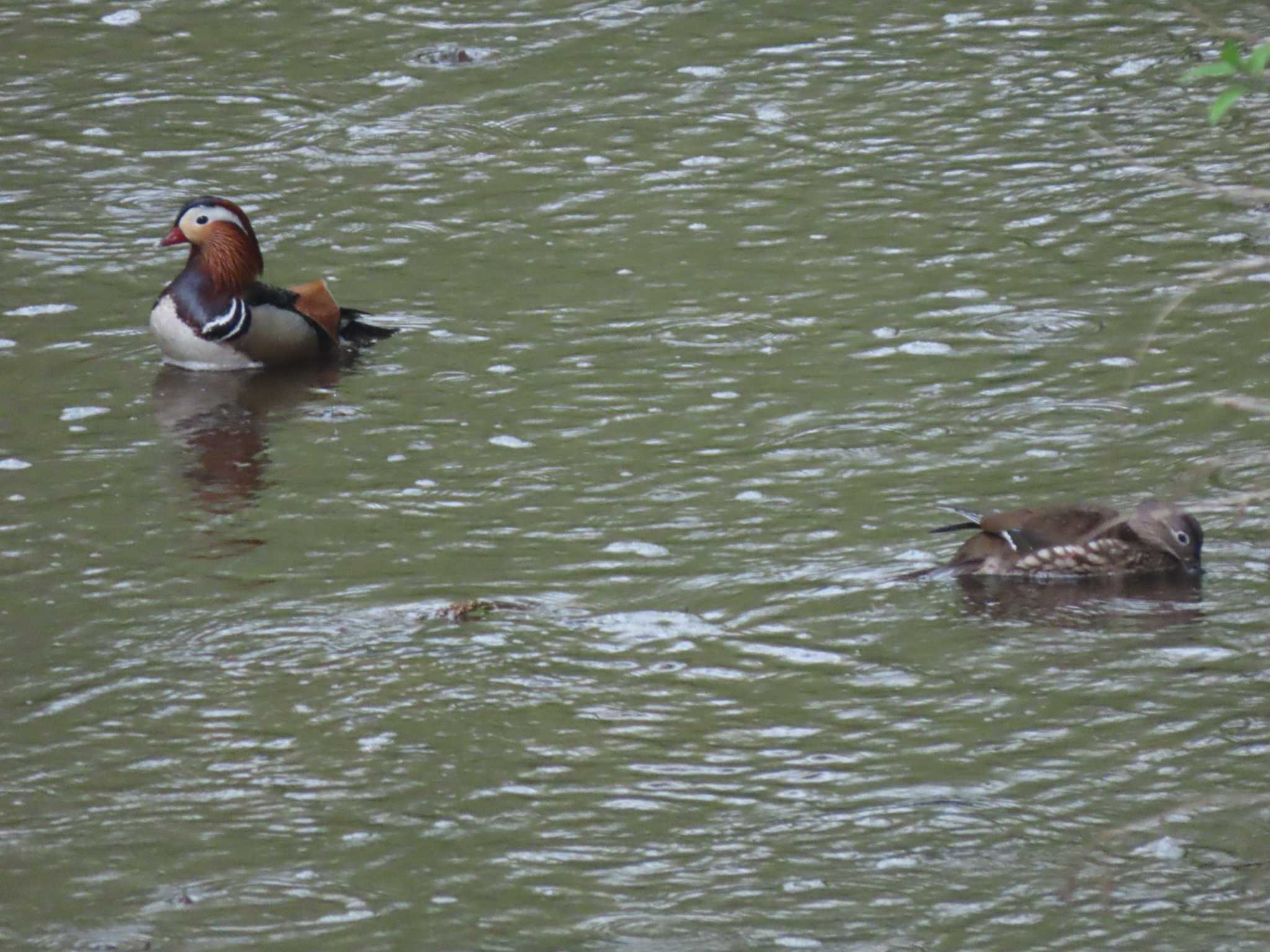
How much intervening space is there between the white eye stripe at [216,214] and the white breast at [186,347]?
46 centimetres

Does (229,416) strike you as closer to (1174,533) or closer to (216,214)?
(216,214)

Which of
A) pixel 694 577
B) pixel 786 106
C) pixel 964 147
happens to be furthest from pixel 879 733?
pixel 786 106

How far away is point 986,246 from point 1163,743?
517cm

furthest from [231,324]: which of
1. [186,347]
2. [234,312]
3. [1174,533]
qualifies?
[1174,533]

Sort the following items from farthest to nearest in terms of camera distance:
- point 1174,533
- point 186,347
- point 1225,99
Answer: point 186,347 < point 1174,533 < point 1225,99

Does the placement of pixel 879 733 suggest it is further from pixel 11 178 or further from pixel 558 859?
pixel 11 178

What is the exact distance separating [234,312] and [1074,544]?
15.6 feet

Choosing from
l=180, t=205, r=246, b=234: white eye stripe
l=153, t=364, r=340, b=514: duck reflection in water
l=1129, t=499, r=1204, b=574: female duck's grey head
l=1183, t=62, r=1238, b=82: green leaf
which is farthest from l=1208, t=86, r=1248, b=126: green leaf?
l=180, t=205, r=246, b=234: white eye stripe

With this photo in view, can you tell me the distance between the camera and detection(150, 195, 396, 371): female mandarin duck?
34.5 ft

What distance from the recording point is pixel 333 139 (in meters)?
13.5

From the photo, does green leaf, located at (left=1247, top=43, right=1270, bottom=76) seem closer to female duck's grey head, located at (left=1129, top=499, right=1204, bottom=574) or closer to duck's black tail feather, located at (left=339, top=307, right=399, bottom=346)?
female duck's grey head, located at (left=1129, top=499, right=1204, bottom=574)

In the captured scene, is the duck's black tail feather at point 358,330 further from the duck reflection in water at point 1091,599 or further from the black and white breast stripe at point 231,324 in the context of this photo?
the duck reflection in water at point 1091,599

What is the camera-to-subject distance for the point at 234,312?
10609mm

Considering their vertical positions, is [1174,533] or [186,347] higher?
[186,347]
